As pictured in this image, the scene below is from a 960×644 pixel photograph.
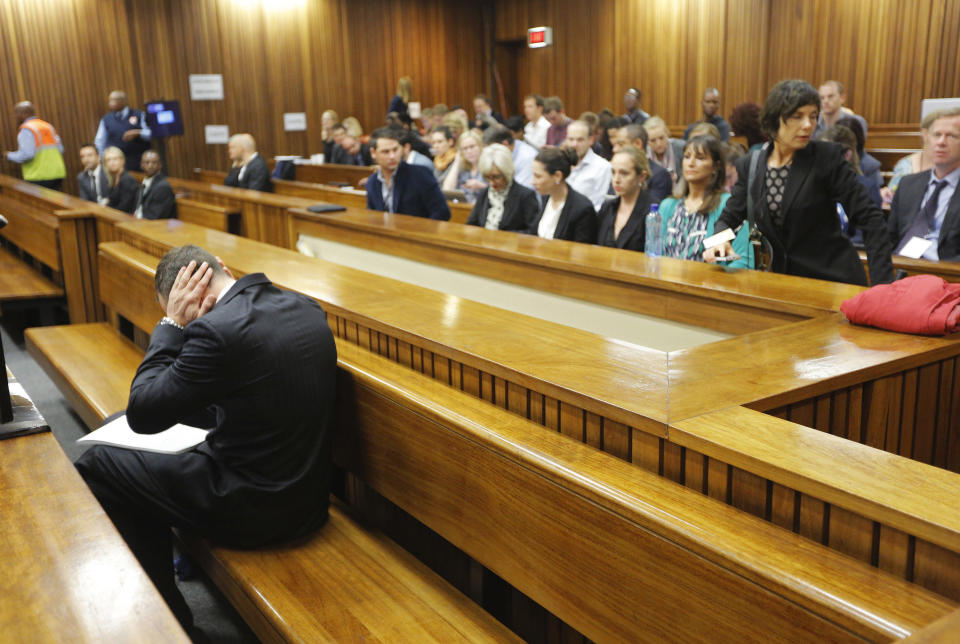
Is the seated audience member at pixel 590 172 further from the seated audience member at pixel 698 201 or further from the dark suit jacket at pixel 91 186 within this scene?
the dark suit jacket at pixel 91 186

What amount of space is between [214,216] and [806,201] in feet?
15.2

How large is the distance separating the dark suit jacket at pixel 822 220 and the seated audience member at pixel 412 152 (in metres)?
4.22

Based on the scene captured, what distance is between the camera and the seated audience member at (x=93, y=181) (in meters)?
8.55

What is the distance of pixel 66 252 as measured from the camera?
5.65 metres

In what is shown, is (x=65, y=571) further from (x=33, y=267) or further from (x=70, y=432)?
(x=33, y=267)

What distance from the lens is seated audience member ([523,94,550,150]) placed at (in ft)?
33.1

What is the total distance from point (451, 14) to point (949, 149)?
1185 centimetres

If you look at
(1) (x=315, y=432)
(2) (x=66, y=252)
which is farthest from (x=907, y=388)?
(2) (x=66, y=252)

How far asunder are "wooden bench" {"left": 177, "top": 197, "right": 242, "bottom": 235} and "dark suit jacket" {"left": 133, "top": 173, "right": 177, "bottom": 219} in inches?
14.9

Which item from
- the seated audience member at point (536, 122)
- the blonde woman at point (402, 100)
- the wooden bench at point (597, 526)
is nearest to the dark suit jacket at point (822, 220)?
the wooden bench at point (597, 526)

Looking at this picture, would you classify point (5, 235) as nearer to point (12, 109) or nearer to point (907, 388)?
point (12, 109)

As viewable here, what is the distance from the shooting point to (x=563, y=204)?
4.67 meters

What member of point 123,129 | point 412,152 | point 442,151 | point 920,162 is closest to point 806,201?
point 920,162

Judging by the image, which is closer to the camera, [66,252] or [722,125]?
[66,252]
